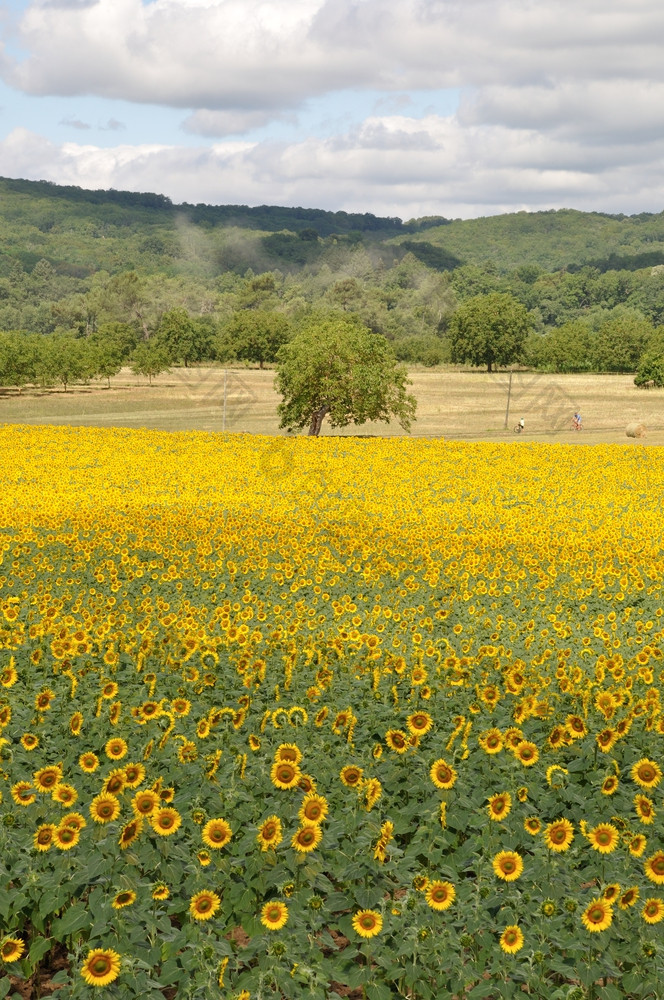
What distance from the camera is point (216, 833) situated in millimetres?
5059

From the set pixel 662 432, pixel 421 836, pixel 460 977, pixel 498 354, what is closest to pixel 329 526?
pixel 421 836

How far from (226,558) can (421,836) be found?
27.5 ft

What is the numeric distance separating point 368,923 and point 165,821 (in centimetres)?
120

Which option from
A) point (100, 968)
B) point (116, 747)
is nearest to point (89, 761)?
point (116, 747)

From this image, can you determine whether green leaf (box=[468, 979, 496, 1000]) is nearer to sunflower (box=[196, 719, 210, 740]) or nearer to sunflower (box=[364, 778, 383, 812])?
sunflower (box=[364, 778, 383, 812])

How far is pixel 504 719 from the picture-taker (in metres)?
7.43

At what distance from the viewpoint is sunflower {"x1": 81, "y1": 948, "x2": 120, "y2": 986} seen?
4367 millimetres

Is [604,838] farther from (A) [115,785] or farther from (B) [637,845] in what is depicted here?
(A) [115,785]

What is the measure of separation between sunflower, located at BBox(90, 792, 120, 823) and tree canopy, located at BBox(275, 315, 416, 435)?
42.0 m

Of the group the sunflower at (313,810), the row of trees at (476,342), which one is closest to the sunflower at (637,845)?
the sunflower at (313,810)

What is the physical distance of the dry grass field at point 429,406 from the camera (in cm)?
6103

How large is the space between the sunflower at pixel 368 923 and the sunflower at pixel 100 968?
1130 millimetres

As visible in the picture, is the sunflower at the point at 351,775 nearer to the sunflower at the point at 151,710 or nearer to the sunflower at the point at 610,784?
the sunflower at the point at 151,710

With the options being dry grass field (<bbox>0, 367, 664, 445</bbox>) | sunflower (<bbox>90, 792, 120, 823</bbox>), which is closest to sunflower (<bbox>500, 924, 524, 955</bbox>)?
sunflower (<bbox>90, 792, 120, 823</bbox>)
